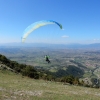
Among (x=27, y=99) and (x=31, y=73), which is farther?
(x=31, y=73)

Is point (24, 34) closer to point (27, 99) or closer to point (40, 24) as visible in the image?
point (40, 24)

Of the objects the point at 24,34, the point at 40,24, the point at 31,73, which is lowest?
the point at 31,73

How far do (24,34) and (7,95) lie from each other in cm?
915

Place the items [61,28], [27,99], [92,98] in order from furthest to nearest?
1. [61,28]
2. [92,98]
3. [27,99]

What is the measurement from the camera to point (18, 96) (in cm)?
1912

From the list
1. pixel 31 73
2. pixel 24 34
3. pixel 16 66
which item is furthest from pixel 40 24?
pixel 16 66

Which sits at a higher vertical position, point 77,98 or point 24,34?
point 24,34

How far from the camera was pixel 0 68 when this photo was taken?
4038cm

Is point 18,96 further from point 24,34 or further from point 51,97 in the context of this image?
point 24,34

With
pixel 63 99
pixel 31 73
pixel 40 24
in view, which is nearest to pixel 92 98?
pixel 63 99

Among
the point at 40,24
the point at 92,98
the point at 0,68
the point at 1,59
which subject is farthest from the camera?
the point at 1,59

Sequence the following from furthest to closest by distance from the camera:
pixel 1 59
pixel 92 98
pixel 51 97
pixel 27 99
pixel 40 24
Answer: pixel 1 59 → pixel 40 24 → pixel 92 98 → pixel 51 97 → pixel 27 99

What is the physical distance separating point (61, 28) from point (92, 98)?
11.6 meters

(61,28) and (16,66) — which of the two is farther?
(16,66)
